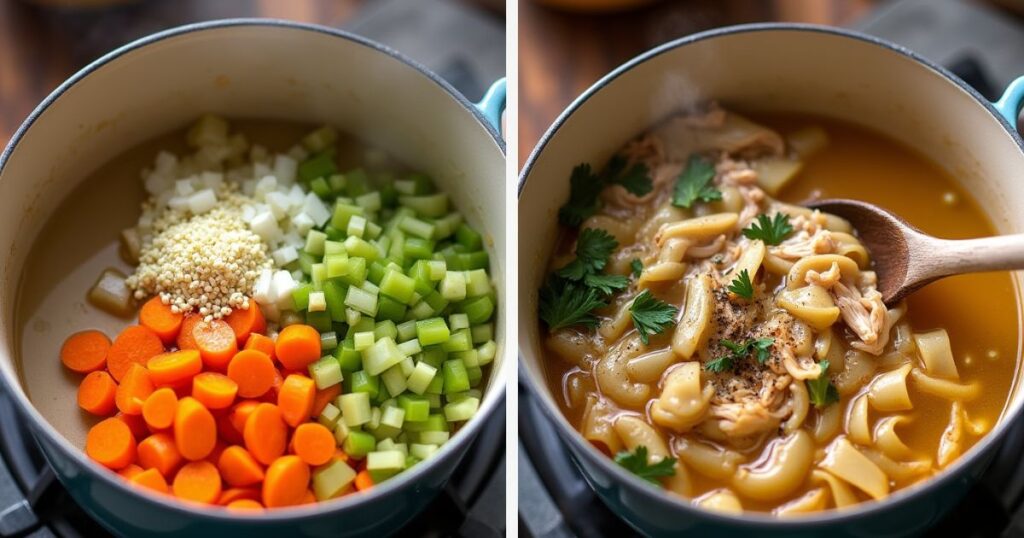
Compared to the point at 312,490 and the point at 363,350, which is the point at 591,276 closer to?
the point at 363,350

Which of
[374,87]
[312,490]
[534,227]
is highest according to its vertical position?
[374,87]

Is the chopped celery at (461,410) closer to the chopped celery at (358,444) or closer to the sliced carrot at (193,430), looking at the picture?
the chopped celery at (358,444)

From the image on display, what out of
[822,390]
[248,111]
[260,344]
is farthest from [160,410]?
[822,390]

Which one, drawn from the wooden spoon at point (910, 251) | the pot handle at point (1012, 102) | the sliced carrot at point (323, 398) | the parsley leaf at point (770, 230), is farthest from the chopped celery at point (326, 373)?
the pot handle at point (1012, 102)

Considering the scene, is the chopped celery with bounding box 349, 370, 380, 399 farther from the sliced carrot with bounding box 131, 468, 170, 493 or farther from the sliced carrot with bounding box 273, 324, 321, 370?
the sliced carrot with bounding box 131, 468, 170, 493

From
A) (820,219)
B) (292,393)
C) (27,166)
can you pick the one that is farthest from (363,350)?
(820,219)

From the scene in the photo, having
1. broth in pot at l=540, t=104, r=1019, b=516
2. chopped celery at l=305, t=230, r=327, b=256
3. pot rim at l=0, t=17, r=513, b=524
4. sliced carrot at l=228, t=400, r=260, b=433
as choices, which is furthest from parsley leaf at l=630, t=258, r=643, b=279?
sliced carrot at l=228, t=400, r=260, b=433

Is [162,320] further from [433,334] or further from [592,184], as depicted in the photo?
[592,184]
